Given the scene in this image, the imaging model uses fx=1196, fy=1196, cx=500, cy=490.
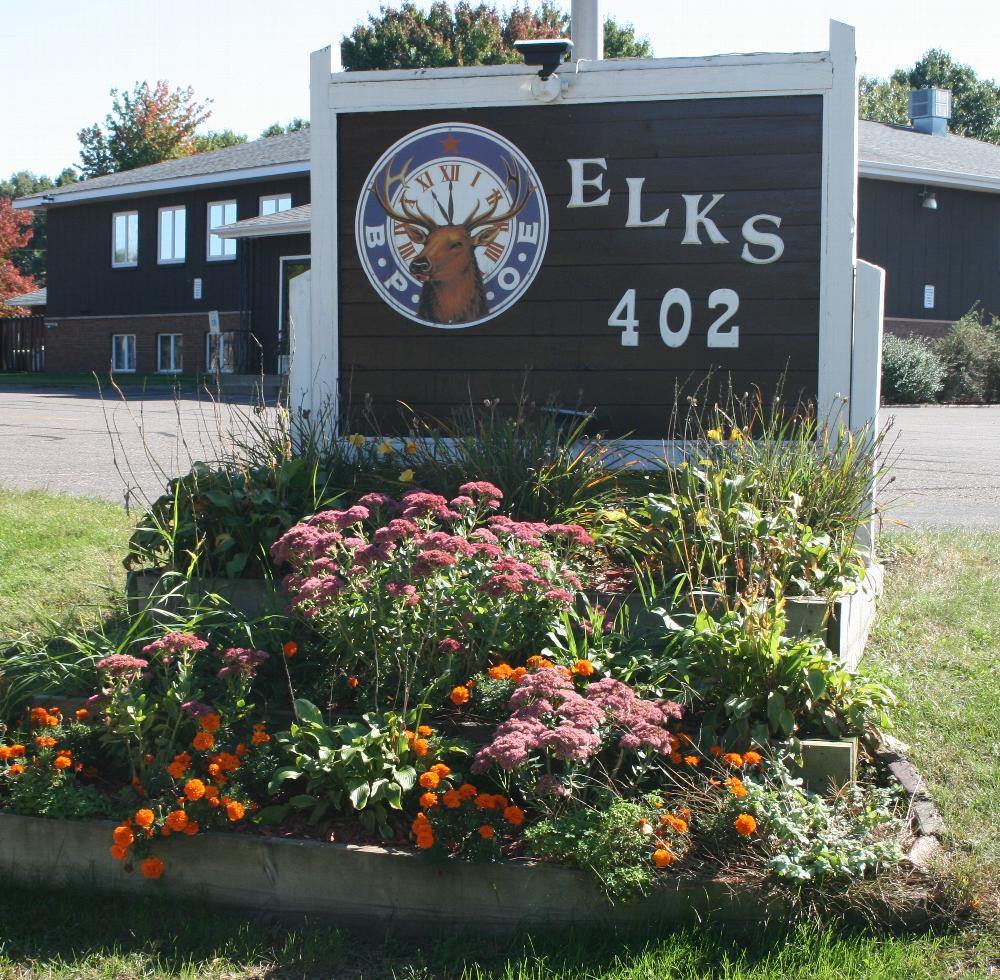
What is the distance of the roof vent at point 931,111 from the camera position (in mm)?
35750

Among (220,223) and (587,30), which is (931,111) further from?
(587,30)

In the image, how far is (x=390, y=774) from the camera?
3773 millimetres

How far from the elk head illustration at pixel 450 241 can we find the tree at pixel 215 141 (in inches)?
1499

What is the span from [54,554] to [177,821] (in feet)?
12.5

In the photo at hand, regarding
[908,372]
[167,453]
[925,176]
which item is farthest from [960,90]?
[167,453]

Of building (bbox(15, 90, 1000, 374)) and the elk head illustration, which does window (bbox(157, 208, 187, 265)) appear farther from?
the elk head illustration

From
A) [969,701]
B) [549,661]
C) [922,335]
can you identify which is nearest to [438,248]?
[549,661]

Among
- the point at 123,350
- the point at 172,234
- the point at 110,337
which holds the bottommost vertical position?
the point at 123,350

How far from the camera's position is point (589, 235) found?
6.85m

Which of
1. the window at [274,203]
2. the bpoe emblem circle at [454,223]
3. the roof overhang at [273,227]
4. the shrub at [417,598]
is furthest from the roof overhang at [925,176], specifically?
the shrub at [417,598]

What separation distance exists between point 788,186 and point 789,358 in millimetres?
962

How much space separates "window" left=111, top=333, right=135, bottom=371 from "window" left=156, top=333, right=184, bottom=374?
3.58 feet

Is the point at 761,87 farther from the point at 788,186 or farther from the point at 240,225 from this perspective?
the point at 240,225

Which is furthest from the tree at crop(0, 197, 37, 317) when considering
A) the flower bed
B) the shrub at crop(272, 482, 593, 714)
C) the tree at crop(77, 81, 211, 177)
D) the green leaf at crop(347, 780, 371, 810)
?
the green leaf at crop(347, 780, 371, 810)
